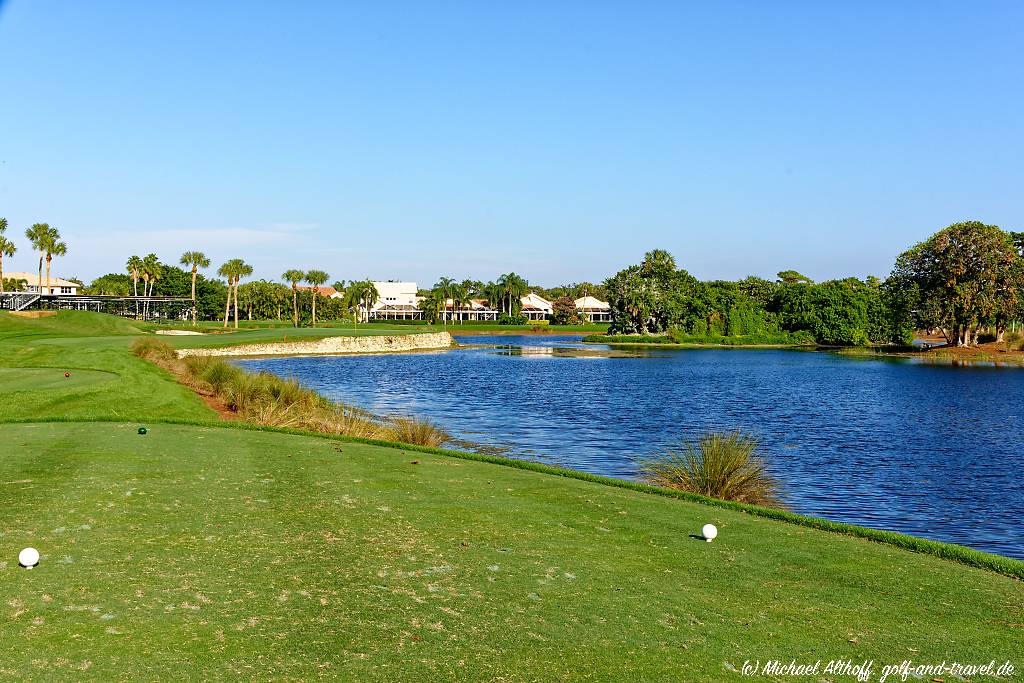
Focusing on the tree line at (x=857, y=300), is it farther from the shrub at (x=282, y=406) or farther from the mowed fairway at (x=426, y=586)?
the mowed fairway at (x=426, y=586)

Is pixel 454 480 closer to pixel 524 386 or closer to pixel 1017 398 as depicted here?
pixel 524 386

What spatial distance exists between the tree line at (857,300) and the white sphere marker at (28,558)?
106192 millimetres

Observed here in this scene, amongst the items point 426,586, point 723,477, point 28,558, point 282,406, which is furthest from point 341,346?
point 426,586

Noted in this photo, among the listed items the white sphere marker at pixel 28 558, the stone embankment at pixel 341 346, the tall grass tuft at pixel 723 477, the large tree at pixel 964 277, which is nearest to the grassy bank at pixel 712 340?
the stone embankment at pixel 341 346

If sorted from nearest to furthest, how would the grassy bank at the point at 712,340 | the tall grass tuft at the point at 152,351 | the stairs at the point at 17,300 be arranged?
the tall grass tuft at the point at 152,351
the stairs at the point at 17,300
the grassy bank at the point at 712,340

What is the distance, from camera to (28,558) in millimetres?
7625

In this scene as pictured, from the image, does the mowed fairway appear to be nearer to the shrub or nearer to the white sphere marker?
the white sphere marker

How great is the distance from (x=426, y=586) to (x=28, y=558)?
3.89 m

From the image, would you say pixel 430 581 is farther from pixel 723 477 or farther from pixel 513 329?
pixel 513 329

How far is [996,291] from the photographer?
9456 centimetres

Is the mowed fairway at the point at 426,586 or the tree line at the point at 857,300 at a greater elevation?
the tree line at the point at 857,300

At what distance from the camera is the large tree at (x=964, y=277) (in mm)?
94500

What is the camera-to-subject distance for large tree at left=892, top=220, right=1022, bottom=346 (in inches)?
3720

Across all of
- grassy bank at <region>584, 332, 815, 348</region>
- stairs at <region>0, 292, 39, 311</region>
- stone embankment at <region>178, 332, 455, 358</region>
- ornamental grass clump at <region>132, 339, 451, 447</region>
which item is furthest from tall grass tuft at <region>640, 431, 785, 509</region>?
grassy bank at <region>584, 332, 815, 348</region>
